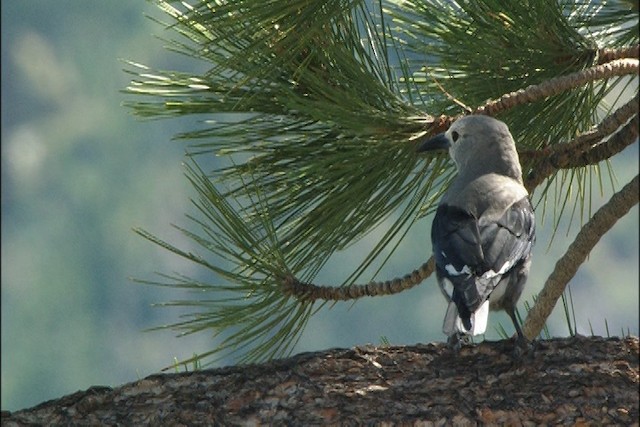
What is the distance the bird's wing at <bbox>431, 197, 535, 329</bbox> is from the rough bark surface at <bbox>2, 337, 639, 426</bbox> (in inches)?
4.1

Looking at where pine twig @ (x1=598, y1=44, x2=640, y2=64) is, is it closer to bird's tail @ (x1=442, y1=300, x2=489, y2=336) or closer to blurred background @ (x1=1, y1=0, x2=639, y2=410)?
bird's tail @ (x1=442, y1=300, x2=489, y2=336)

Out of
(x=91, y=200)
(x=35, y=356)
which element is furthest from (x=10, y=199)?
(x=35, y=356)

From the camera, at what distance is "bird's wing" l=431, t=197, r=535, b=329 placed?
189cm

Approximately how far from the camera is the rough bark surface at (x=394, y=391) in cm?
168

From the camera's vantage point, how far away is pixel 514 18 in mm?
2184

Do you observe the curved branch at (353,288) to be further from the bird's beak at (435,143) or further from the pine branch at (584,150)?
the pine branch at (584,150)

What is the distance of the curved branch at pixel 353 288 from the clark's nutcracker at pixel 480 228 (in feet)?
0.32

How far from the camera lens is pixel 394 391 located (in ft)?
5.71

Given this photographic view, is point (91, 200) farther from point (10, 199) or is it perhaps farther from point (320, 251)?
point (320, 251)

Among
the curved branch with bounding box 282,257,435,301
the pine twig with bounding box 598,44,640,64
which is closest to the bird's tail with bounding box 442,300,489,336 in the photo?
the curved branch with bounding box 282,257,435,301

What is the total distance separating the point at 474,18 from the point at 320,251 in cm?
51

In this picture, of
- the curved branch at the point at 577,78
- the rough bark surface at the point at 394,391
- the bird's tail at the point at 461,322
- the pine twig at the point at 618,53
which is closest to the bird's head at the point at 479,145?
the curved branch at the point at 577,78

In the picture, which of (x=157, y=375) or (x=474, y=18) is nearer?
(x=157, y=375)

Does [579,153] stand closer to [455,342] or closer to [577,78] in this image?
[577,78]
